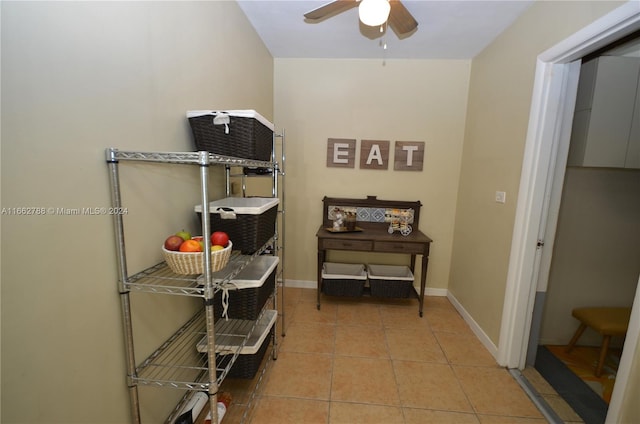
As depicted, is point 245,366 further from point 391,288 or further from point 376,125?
point 376,125

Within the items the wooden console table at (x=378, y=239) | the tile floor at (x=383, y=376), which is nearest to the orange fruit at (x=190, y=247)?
the tile floor at (x=383, y=376)

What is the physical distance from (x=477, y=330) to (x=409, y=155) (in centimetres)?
178

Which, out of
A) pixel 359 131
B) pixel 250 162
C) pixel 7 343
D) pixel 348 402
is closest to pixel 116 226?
pixel 7 343

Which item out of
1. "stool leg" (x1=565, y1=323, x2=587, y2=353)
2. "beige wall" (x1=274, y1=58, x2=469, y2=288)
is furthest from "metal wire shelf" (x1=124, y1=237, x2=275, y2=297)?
"stool leg" (x1=565, y1=323, x2=587, y2=353)

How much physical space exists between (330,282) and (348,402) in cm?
110

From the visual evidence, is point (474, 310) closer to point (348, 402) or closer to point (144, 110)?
point (348, 402)

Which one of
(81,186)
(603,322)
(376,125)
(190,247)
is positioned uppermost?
(376,125)

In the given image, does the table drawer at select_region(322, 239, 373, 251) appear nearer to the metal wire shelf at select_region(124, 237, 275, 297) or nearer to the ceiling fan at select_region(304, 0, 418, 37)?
the metal wire shelf at select_region(124, 237, 275, 297)

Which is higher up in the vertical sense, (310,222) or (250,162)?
(250,162)

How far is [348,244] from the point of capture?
2.51 meters

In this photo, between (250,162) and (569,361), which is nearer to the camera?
(250,162)

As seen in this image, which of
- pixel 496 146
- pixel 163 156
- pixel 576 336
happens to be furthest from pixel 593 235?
pixel 163 156

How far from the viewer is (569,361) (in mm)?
2016

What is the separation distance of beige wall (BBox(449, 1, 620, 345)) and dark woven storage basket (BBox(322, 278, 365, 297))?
3.43ft
